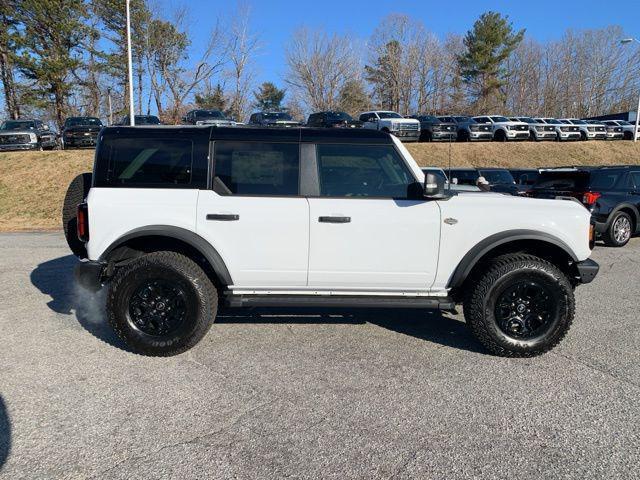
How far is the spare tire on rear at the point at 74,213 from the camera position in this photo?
4.57 meters

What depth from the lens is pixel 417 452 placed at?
2805 mm

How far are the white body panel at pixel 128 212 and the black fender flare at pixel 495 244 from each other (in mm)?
2360

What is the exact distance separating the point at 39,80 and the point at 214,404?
41372 mm

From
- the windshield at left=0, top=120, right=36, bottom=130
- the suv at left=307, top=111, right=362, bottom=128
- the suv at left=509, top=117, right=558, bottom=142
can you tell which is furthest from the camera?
the suv at left=509, top=117, right=558, bottom=142

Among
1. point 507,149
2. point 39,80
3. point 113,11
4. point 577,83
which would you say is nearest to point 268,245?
point 507,149

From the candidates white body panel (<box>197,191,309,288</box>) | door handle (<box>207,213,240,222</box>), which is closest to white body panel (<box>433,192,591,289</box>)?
white body panel (<box>197,191,309,288</box>)

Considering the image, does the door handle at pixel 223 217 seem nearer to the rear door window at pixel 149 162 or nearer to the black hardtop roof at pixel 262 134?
the rear door window at pixel 149 162

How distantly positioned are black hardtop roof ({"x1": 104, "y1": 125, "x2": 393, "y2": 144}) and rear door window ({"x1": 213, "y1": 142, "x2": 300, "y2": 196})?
0.06 meters

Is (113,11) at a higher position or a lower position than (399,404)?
higher

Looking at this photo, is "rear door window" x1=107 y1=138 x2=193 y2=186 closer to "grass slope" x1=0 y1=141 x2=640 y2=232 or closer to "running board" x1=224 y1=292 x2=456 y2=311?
"running board" x1=224 y1=292 x2=456 y2=311

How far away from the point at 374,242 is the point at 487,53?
58937mm

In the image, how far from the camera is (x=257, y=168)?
427 cm

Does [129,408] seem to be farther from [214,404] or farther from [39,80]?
[39,80]

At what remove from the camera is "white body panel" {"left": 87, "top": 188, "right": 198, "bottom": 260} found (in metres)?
4.09
